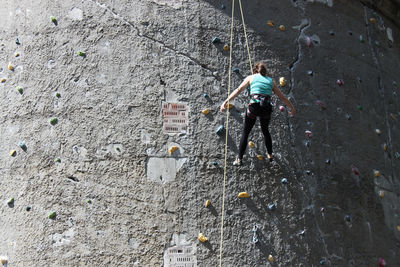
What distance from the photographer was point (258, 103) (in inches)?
222

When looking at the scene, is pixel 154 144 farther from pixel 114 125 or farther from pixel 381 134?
pixel 381 134

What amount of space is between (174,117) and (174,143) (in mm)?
282

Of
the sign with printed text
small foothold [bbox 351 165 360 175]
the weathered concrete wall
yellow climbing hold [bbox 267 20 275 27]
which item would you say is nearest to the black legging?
the weathered concrete wall

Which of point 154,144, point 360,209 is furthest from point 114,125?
point 360,209

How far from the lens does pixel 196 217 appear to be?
585 centimetres

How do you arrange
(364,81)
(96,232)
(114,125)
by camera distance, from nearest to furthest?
1. (96,232)
2. (114,125)
3. (364,81)

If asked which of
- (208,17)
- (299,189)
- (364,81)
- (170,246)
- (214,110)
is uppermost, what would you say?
(208,17)

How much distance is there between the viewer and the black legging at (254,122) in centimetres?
567

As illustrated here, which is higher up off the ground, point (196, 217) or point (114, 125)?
point (114, 125)

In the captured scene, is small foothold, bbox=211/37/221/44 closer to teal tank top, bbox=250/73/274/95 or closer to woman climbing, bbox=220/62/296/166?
woman climbing, bbox=220/62/296/166

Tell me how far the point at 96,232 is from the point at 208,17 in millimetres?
2642

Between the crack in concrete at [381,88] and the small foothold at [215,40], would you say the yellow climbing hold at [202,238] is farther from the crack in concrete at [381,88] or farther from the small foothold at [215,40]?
the crack in concrete at [381,88]

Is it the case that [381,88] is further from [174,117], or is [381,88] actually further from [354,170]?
[174,117]

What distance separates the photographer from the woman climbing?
5.65 m
